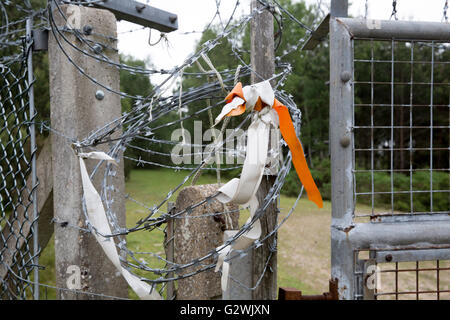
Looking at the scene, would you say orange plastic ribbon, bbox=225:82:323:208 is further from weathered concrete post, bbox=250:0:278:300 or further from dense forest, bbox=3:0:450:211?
dense forest, bbox=3:0:450:211

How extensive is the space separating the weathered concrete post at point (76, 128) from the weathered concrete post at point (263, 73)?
738mm

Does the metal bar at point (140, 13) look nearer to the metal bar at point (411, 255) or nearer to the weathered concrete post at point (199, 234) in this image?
the weathered concrete post at point (199, 234)

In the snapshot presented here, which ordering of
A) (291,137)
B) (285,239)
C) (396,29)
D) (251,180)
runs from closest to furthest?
(251,180) < (291,137) < (396,29) < (285,239)

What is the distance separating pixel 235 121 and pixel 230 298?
0.94 metres

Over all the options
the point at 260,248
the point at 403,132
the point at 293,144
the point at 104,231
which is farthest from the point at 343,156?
the point at 403,132

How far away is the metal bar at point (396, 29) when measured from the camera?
1.62m

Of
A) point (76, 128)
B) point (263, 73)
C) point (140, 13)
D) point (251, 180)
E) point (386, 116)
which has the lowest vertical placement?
point (251, 180)

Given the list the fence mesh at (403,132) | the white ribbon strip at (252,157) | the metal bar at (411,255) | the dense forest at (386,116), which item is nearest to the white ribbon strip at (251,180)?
the white ribbon strip at (252,157)

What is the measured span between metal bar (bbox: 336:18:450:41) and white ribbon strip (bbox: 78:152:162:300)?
117 cm

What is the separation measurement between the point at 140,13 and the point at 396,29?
123 cm

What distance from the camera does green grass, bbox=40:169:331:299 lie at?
2104 mm

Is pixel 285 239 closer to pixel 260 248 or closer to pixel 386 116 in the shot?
pixel 260 248

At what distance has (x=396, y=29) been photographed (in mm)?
1646
